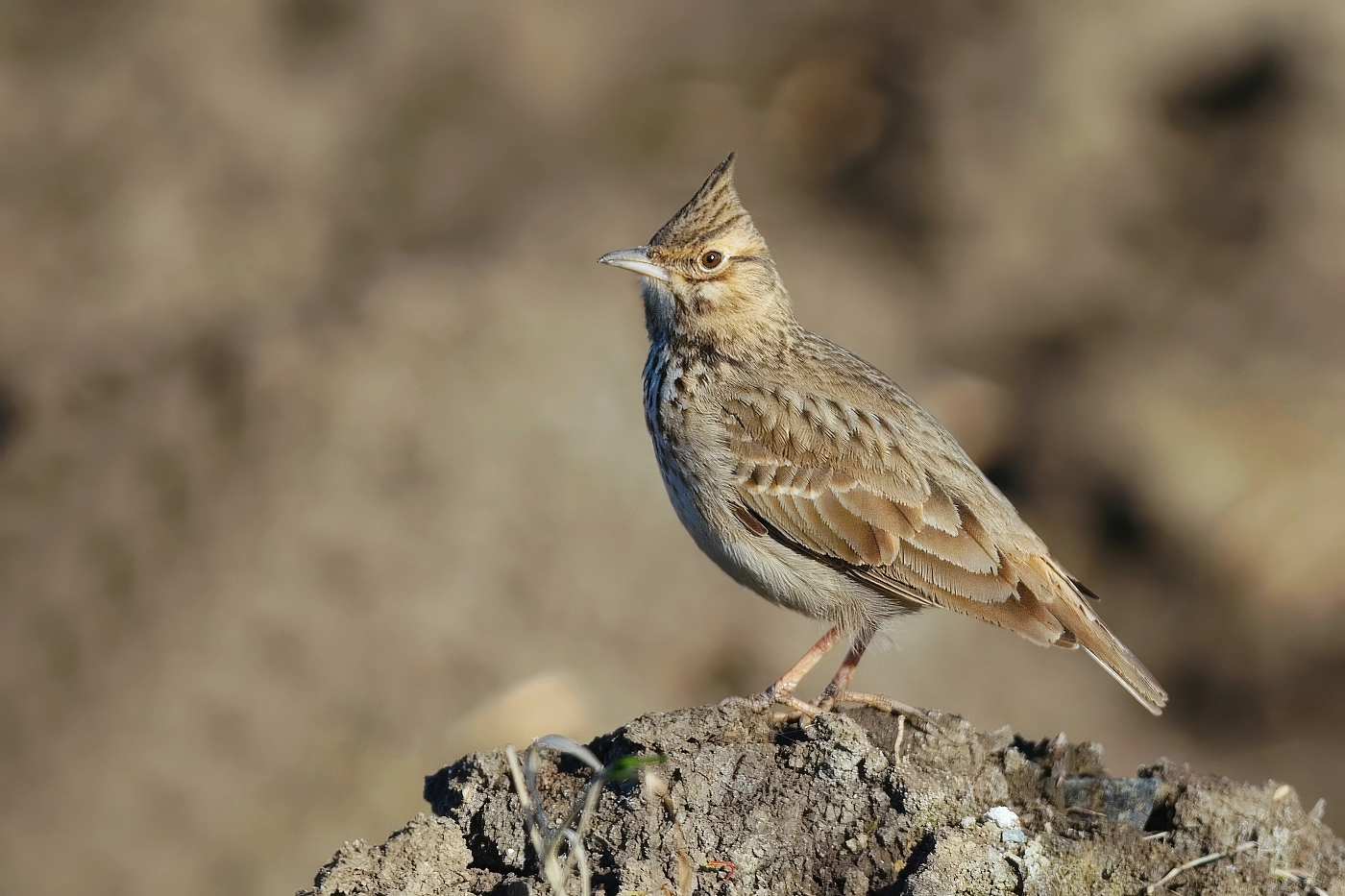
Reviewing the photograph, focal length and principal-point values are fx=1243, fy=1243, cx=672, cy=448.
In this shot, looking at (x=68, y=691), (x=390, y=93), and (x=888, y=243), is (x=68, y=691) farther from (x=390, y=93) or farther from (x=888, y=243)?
(x=888, y=243)

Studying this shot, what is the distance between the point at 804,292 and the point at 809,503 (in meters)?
5.60

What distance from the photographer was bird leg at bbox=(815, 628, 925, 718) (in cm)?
436

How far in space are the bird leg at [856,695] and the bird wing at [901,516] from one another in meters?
0.32

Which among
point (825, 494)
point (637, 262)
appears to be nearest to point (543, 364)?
point (637, 262)

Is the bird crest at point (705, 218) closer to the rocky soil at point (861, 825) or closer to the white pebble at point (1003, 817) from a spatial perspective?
the rocky soil at point (861, 825)

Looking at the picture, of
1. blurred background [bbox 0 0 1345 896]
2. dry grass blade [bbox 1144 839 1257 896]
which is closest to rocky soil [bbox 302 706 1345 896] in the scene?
dry grass blade [bbox 1144 839 1257 896]

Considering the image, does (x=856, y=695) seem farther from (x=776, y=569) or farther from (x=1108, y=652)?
(x=1108, y=652)

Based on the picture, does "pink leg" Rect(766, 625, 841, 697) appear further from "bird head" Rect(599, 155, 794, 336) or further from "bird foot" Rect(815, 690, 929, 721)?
"bird head" Rect(599, 155, 794, 336)

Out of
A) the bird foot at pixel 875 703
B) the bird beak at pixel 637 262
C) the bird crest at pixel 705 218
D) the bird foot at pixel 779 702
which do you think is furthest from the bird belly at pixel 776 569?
the bird crest at pixel 705 218

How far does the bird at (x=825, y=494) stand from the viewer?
4.96 m

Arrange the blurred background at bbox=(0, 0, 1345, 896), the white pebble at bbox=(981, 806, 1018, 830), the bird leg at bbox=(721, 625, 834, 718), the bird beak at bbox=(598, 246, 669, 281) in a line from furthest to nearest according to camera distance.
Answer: the blurred background at bbox=(0, 0, 1345, 896) < the bird beak at bbox=(598, 246, 669, 281) < the bird leg at bbox=(721, 625, 834, 718) < the white pebble at bbox=(981, 806, 1018, 830)

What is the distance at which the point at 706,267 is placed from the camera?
19.2 feet

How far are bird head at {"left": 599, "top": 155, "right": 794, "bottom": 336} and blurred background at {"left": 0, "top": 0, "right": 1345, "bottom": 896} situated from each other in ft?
11.3

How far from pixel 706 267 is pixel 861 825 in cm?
292
